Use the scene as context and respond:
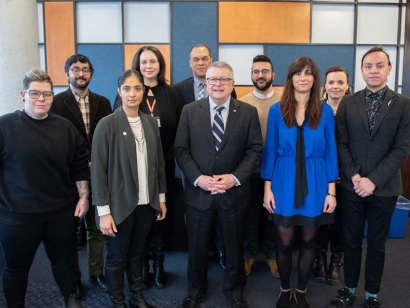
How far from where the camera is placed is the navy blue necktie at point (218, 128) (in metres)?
2.28

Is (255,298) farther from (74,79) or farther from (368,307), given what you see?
(74,79)

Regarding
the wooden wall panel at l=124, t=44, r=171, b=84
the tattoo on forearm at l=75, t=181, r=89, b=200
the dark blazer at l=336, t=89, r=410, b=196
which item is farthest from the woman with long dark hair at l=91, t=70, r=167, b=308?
the wooden wall panel at l=124, t=44, r=171, b=84

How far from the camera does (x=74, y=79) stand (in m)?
2.50

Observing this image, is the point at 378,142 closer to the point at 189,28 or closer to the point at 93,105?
the point at 93,105

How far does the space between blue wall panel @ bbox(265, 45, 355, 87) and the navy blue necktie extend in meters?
2.88

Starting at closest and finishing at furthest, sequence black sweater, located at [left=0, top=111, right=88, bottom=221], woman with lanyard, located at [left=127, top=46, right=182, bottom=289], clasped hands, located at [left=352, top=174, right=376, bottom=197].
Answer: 1. black sweater, located at [left=0, top=111, right=88, bottom=221]
2. clasped hands, located at [left=352, top=174, right=376, bottom=197]
3. woman with lanyard, located at [left=127, top=46, right=182, bottom=289]

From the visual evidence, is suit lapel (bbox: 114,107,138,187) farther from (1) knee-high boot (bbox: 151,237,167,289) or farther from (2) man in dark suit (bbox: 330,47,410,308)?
(2) man in dark suit (bbox: 330,47,410,308)

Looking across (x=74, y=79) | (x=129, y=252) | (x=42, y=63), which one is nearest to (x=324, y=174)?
(x=129, y=252)

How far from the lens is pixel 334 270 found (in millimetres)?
2920

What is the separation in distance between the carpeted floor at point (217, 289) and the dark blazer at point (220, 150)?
31.6 inches

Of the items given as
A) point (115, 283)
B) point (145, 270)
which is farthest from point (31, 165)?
point (145, 270)

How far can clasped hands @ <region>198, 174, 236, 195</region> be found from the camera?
2.21 m

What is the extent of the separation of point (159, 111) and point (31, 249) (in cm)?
125

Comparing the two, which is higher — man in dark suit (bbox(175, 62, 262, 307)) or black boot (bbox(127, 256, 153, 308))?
man in dark suit (bbox(175, 62, 262, 307))
